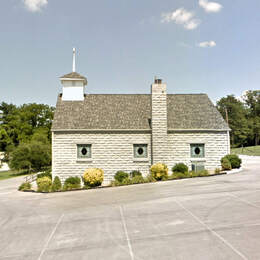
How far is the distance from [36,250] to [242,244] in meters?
5.78

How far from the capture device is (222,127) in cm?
1903

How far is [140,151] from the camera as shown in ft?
61.0

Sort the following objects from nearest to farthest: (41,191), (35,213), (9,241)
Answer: (9,241), (35,213), (41,191)

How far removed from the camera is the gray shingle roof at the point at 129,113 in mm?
18938

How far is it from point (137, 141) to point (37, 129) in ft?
148

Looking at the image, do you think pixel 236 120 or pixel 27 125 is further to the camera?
pixel 236 120

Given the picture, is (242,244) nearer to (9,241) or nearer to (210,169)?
(9,241)

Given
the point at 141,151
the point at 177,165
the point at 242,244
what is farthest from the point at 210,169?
the point at 242,244

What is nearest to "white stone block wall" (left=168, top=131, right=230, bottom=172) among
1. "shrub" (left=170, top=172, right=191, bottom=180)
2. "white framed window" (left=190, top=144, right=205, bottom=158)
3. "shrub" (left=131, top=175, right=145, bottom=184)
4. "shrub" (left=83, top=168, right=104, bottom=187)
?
"white framed window" (left=190, top=144, right=205, bottom=158)

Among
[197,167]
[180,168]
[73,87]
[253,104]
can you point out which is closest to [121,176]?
[180,168]

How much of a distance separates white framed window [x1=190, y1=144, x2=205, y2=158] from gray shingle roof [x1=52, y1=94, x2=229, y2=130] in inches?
66.3

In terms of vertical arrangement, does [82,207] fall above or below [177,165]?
below

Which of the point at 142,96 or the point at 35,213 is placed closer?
the point at 35,213

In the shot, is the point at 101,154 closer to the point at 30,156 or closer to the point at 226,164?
the point at 226,164
